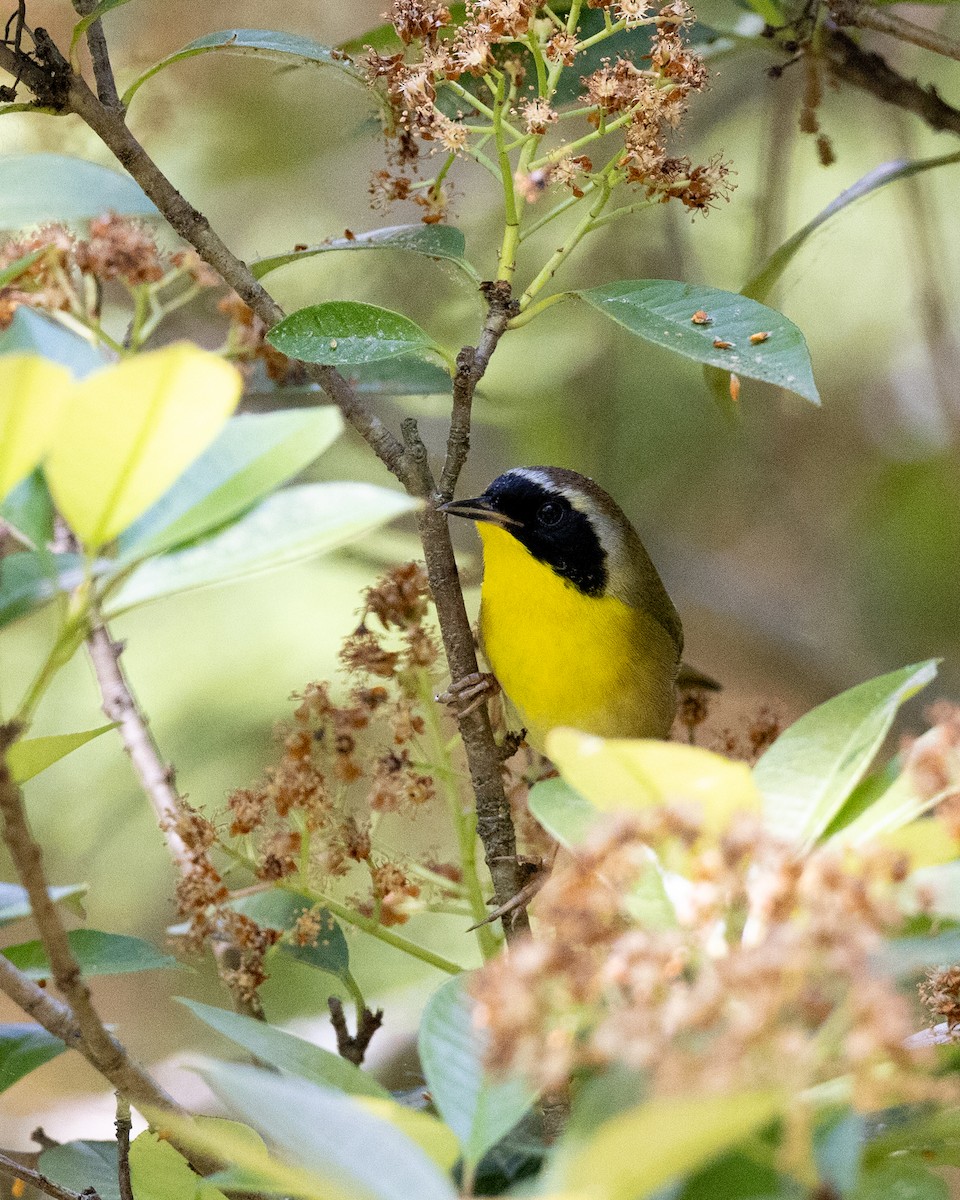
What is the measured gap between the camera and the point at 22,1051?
0.77m

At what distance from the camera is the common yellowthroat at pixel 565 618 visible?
1.39 meters

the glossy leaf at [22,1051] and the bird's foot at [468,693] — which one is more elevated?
the bird's foot at [468,693]

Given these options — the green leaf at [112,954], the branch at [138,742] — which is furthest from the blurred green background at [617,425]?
the green leaf at [112,954]

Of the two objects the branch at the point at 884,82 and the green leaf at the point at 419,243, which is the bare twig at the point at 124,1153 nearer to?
the green leaf at the point at 419,243

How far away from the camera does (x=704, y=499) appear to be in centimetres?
199

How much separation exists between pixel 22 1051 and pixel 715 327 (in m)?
0.63

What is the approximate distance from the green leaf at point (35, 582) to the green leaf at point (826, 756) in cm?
27

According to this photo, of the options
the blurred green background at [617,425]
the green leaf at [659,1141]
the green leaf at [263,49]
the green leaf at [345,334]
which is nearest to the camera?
the green leaf at [659,1141]

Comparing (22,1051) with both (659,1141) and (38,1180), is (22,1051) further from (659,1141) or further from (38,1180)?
(659,1141)

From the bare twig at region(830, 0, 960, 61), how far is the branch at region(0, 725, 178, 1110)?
3.08ft

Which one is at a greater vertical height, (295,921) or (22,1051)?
(295,921)

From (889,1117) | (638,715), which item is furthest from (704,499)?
(889,1117)

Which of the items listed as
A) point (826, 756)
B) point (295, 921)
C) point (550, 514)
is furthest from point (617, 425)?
point (826, 756)

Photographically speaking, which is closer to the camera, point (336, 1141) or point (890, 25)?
point (336, 1141)
